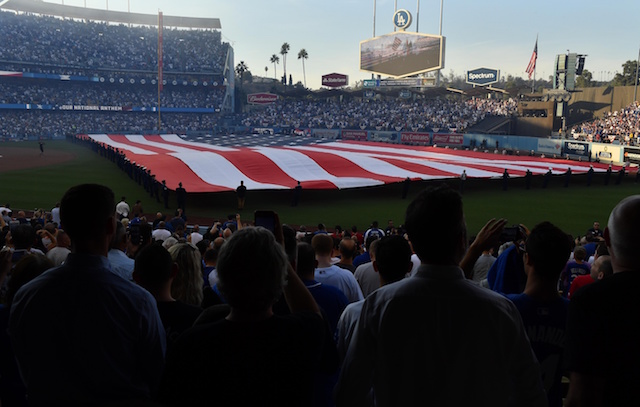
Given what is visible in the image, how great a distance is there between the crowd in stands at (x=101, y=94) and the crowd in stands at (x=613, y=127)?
52.1 meters

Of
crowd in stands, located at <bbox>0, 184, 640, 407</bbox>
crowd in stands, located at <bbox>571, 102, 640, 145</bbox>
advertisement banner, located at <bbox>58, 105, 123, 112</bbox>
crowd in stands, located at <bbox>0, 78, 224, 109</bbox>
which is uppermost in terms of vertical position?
crowd in stands, located at <bbox>0, 78, 224, 109</bbox>

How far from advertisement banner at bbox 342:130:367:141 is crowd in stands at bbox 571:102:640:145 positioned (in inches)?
802

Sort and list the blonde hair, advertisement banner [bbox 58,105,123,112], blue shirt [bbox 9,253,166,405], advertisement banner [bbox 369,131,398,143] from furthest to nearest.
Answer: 1. advertisement banner [bbox 58,105,123,112]
2. advertisement banner [bbox 369,131,398,143]
3. the blonde hair
4. blue shirt [bbox 9,253,166,405]

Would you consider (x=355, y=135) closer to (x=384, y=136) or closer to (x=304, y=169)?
(x=384, y=136)

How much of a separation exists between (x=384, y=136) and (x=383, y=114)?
1011cm

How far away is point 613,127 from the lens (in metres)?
43.6

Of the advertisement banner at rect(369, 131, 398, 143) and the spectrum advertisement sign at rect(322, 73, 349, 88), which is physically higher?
the spectrum advertisement sign at rect(322, 73, 349, 88)

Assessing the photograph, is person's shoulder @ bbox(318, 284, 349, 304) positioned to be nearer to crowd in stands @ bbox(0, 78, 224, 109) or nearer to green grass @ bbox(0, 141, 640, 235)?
green grass @ bbox(0, 141, 640, 235)

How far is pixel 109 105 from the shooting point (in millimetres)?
72500

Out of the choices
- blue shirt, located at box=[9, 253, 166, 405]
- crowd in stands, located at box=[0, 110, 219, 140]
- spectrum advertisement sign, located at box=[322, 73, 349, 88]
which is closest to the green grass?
blue shirt, located at box=[9, 253, 166, 405]

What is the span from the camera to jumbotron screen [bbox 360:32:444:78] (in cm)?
5612

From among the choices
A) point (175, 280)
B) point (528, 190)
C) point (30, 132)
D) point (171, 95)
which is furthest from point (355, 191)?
point (171, 95)

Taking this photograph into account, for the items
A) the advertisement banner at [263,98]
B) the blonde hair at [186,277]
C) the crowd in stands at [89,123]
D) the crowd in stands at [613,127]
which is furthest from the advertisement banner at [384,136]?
the blonde hair at [186,277]

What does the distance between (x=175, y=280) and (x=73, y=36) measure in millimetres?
86037
